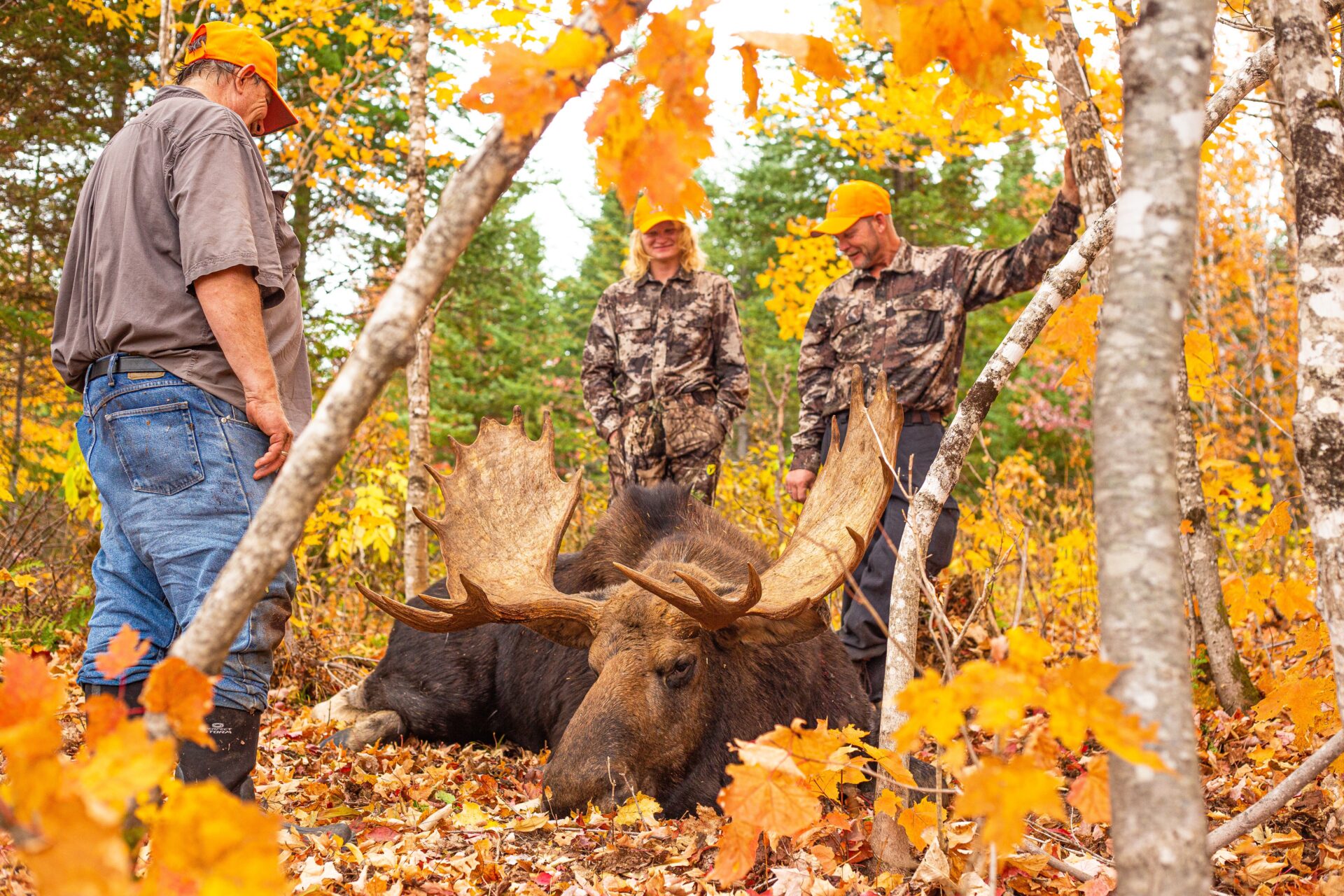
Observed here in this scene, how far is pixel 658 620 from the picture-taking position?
4.38 meters

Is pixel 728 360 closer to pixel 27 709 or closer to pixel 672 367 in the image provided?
pixel 672 367

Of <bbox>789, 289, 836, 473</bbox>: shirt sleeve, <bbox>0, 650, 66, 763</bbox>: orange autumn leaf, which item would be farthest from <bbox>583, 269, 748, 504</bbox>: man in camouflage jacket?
<bbox>0, 650, 66, 763</bbox>: orange autumn leaf

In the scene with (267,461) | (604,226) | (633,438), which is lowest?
(267,461)

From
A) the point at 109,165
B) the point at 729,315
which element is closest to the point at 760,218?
the point at 729,315

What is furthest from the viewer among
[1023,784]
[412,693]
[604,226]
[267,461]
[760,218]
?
[604,226]

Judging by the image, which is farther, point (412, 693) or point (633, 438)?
point (633, 438)

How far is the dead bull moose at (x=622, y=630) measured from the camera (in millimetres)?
4055

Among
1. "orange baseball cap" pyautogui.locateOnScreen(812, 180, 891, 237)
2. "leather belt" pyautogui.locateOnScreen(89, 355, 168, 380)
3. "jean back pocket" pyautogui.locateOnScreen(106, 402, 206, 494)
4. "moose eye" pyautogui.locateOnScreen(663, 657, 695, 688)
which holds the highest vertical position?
"orange baseball cap" pyautogui.locateOnScreen(812, 180, 891, 237)

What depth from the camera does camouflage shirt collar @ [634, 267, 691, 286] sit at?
680 cm

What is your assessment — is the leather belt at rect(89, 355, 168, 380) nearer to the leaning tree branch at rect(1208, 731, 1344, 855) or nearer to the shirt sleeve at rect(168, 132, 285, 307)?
the shirt sleeve at rect(168, 132, 285, 307)

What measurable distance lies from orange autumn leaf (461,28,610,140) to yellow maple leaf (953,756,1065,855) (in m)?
1.33

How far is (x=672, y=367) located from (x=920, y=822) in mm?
4099

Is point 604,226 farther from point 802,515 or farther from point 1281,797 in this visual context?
point 1281,797

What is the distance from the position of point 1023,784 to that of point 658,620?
285 centimetres
